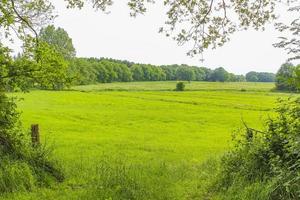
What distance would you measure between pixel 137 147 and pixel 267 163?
50.8ft

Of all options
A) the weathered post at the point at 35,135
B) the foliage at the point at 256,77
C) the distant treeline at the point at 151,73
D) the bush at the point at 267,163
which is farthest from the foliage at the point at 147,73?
the bush at the point at 267,163

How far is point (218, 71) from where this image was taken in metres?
172

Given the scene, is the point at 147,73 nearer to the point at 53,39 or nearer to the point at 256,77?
the point at 256,77

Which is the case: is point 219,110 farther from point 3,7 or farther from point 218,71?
point 218,71

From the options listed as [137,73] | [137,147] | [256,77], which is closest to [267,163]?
[137,147]

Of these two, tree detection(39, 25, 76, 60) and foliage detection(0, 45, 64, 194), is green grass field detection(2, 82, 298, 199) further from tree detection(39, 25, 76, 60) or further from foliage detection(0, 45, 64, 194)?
tree detection(39, 25, 76, 60)

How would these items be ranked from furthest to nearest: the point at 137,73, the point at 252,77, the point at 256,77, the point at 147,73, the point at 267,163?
the point at 256,77 → the point at 252,77 → the point at 147,73 → the point at 137,73 → the point at 267,163

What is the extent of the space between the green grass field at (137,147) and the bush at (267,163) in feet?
4.27

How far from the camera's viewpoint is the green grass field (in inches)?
427

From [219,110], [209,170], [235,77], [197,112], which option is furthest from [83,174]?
[235,77]

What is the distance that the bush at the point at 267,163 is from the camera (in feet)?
26.2

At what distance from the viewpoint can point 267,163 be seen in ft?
32.2

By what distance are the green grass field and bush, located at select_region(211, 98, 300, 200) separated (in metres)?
1.30

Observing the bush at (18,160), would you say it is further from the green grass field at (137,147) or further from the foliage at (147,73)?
the foliage at (147,73)
